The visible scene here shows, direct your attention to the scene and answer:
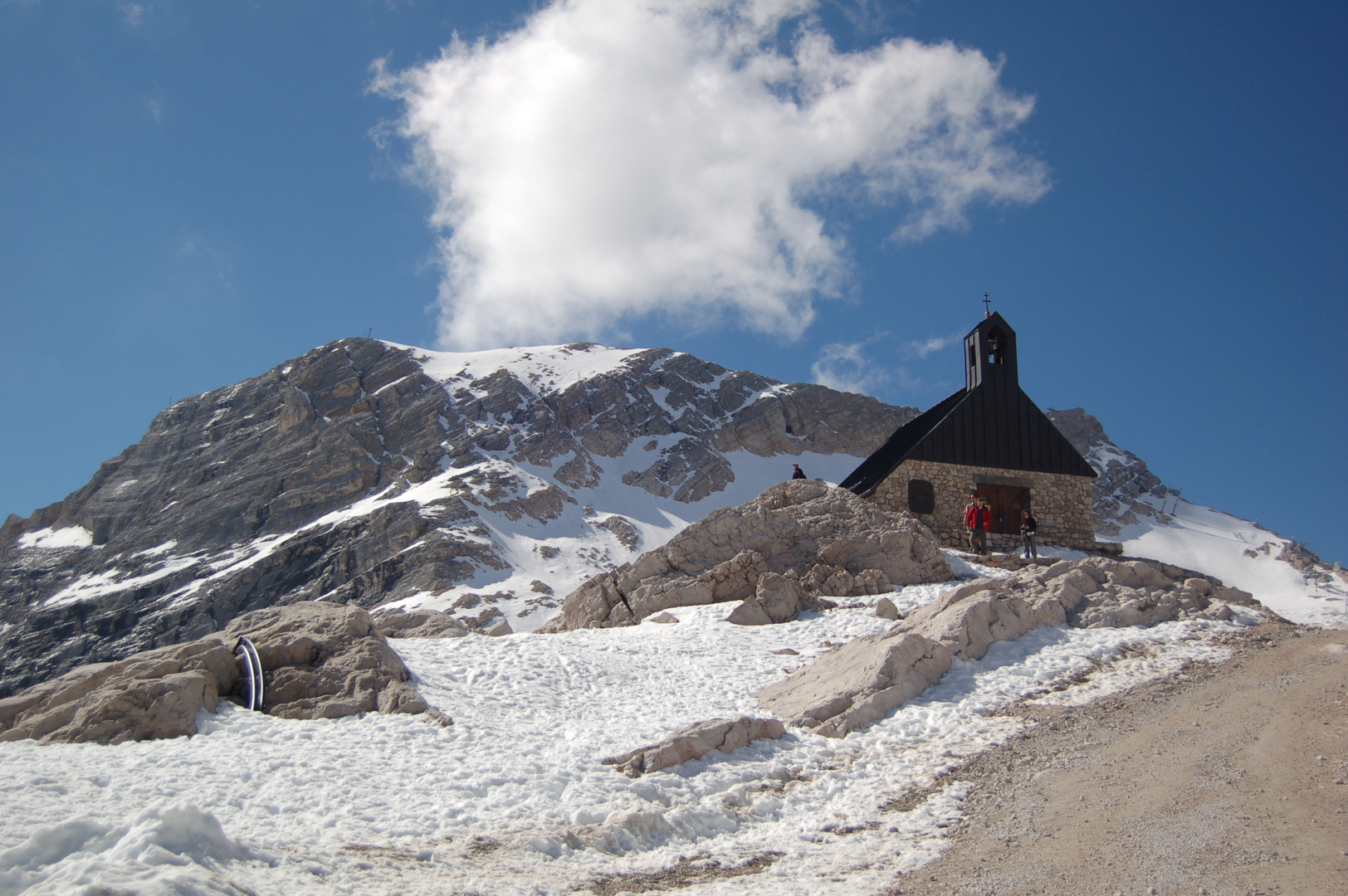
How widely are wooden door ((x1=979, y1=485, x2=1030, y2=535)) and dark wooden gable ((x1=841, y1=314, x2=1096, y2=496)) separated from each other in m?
0.76

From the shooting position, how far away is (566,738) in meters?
10.2

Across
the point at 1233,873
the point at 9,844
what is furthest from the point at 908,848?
the point at 9,844

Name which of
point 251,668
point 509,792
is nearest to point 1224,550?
point 509,792

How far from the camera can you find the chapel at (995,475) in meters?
25.4

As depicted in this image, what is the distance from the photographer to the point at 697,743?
963 centimetres

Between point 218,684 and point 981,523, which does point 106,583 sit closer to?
point 218,684

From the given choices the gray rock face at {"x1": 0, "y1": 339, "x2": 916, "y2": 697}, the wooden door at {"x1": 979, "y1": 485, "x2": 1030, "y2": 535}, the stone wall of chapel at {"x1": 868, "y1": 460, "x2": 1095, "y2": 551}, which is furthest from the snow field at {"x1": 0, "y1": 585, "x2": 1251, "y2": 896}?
the gray rock face at {"x1": 0, "y1": 339, "x2": 916, "y2": 697}

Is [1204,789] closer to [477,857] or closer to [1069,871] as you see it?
[1069,871]

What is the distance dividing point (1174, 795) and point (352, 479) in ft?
310

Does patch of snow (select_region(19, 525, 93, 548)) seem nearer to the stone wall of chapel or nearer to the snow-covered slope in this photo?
the stone wall of chapel

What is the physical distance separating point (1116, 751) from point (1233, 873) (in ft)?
10.3

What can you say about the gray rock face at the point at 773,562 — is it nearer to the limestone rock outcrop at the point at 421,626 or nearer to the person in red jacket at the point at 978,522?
the person in red jacket at the point at 978,522

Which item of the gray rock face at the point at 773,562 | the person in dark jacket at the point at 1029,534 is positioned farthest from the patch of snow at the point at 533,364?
the person in dark jacket at the point at 1029,534

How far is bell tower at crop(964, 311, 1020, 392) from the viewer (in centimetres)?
2802
